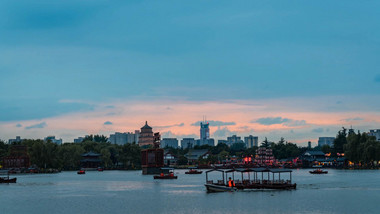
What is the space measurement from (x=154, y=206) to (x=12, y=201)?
88.8ft

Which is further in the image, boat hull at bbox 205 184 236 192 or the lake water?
boat hull at bbox 205 184 236 192

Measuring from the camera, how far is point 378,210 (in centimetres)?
6669

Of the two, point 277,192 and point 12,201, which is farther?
point 277,192

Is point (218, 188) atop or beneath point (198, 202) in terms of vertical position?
atop

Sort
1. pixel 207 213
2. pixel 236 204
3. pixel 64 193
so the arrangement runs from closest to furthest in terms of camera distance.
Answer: pixel 207 213, pixel 236 204, pixel 64 193

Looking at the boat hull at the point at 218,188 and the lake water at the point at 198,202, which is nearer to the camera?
the lake water at the point at 198,202

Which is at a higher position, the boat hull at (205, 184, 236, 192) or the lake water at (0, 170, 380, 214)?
the boat hull at (205, 184, 236, 192)

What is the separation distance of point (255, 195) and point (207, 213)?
21838 mm

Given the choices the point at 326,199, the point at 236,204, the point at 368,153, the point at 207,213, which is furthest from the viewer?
the point at 368,153

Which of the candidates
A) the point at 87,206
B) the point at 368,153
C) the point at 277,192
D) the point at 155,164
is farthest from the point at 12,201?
the point at 368,153

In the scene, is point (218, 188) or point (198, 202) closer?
point (198, 202)

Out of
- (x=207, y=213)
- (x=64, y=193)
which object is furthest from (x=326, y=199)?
(x=64, y=193)

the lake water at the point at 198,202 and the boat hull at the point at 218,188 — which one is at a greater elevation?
the boat hull at the point at 218,188

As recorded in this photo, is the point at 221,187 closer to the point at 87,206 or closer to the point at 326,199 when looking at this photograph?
the point at 326,199
